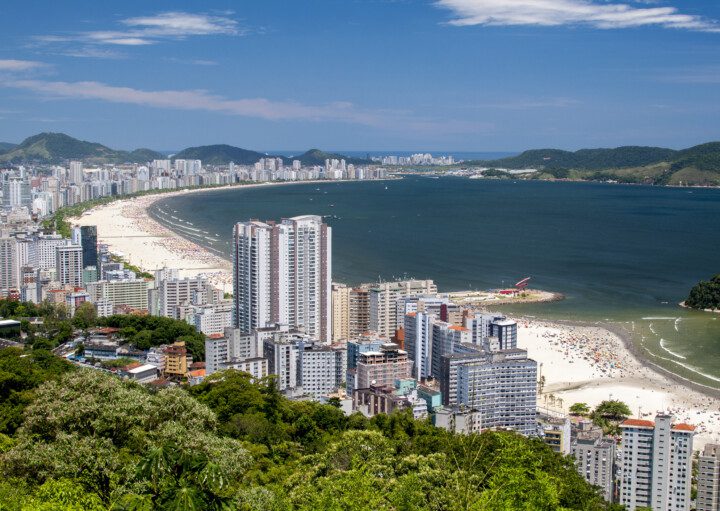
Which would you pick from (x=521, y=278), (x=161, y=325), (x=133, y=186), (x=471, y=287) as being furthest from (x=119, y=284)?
(x=133, y=186)

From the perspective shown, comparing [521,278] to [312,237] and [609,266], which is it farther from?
[312,237]

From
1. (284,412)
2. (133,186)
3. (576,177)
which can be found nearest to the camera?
(284,412)

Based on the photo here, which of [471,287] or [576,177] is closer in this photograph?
[471,287]

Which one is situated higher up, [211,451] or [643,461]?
[211,451]

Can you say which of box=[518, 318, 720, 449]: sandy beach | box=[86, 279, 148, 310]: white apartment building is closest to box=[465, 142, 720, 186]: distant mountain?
box=[518, 318, 720, 449]: sandy beach

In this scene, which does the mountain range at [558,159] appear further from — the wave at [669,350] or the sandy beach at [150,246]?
the wave at [669,350]

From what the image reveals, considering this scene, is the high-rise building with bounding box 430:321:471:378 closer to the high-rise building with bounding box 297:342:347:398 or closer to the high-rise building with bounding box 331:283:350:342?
the high-rise building with bounding box 297:342:347:398

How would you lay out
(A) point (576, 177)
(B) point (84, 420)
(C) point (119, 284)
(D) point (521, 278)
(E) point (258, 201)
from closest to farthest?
(B) point (84, 420) → (C) point (119, 284) → (D) point (521, 278) → (E) point (258, 201) → (A) point (576, 177)

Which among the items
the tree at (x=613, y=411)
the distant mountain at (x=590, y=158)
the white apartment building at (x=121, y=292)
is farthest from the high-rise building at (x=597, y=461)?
the distant mountain at (x=590, y=158)
